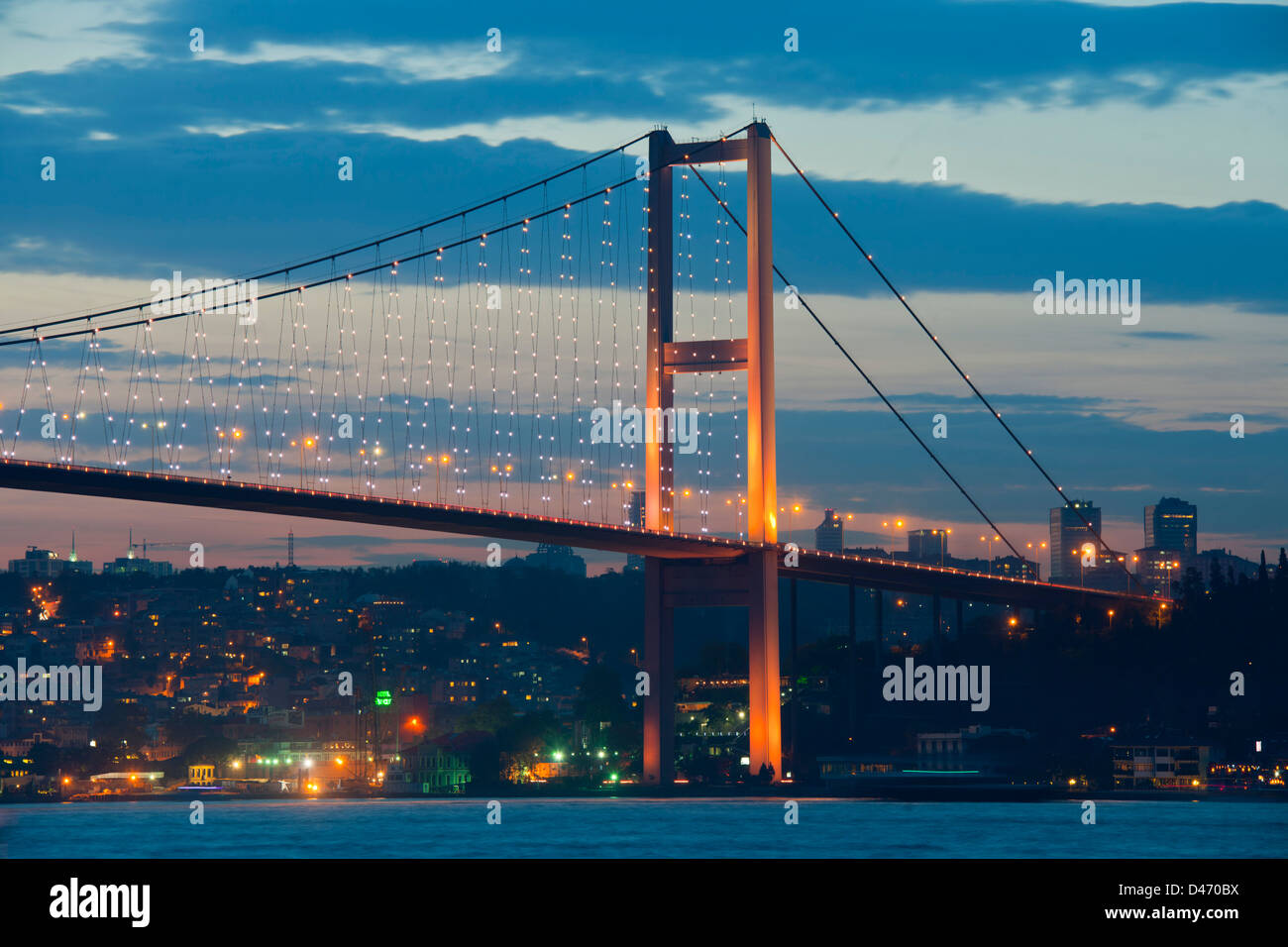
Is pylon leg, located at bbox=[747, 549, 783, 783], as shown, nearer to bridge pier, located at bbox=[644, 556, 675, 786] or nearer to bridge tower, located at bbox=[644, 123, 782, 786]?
bridge tower, located at bbox=[644, 123, 782, 786]

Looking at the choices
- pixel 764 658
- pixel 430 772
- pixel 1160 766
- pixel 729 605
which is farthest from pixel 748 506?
pixel 430 772

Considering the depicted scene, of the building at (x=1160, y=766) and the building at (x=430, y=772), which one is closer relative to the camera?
the building at (x=1160, y=766)

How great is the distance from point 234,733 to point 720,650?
109ft

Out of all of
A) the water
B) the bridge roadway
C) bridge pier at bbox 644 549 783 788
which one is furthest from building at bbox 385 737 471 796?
bridge pier at bbox 644 549 783 788

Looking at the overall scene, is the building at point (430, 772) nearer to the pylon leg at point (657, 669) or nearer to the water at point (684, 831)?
the water at point (684, 831)

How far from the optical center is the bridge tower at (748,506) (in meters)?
58.0

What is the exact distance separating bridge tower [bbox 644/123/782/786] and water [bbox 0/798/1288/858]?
2.79 metres

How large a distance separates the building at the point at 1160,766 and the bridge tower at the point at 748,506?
83.1 feet

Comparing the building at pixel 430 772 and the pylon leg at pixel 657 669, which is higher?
the pylon leg at pixel 657 669

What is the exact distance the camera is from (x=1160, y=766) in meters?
79.9

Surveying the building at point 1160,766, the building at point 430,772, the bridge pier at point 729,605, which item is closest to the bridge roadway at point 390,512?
the bridge pier at point 729,605
